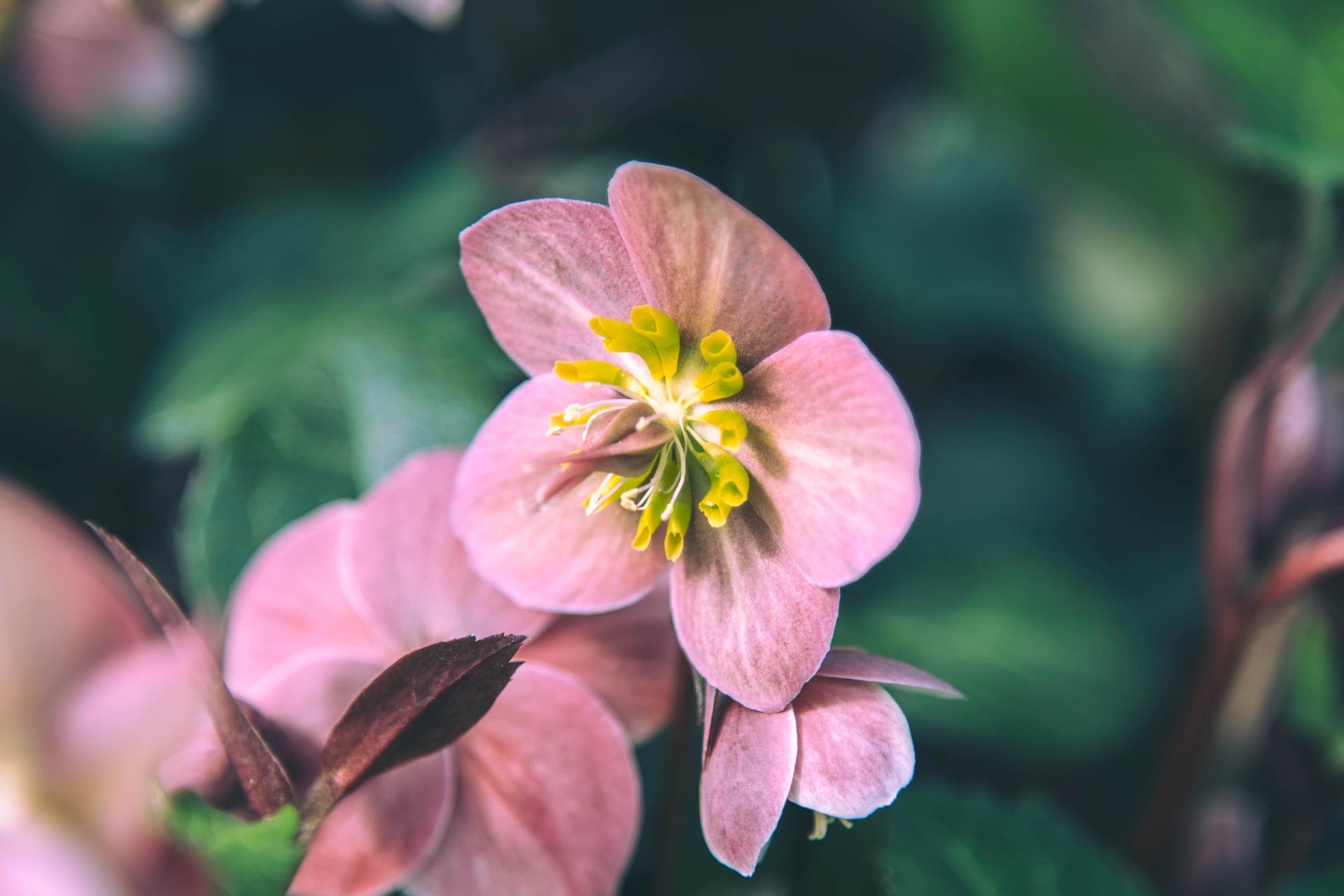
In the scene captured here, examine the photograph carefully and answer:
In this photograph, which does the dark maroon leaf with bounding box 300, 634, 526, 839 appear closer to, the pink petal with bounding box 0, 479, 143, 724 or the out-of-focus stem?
the pink petal with bounding box 0, 479, 143, 724

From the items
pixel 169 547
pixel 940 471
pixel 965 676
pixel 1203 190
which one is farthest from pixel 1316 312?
pixel 169 547

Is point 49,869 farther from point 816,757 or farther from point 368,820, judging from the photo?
point 816,757

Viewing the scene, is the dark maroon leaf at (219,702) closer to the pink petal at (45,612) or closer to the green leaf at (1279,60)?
the pink petal at (45,612)

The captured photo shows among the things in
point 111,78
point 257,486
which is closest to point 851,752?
point 257,486

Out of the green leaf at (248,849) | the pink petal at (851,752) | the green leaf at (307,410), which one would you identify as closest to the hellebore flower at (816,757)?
the pink petal at (851,752)

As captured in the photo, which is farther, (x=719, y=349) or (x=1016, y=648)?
(x=1016, y=648)

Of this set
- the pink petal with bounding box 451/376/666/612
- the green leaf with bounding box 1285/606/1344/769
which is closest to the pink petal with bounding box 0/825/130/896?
the pink petal with bounding box 451/376/666/612
